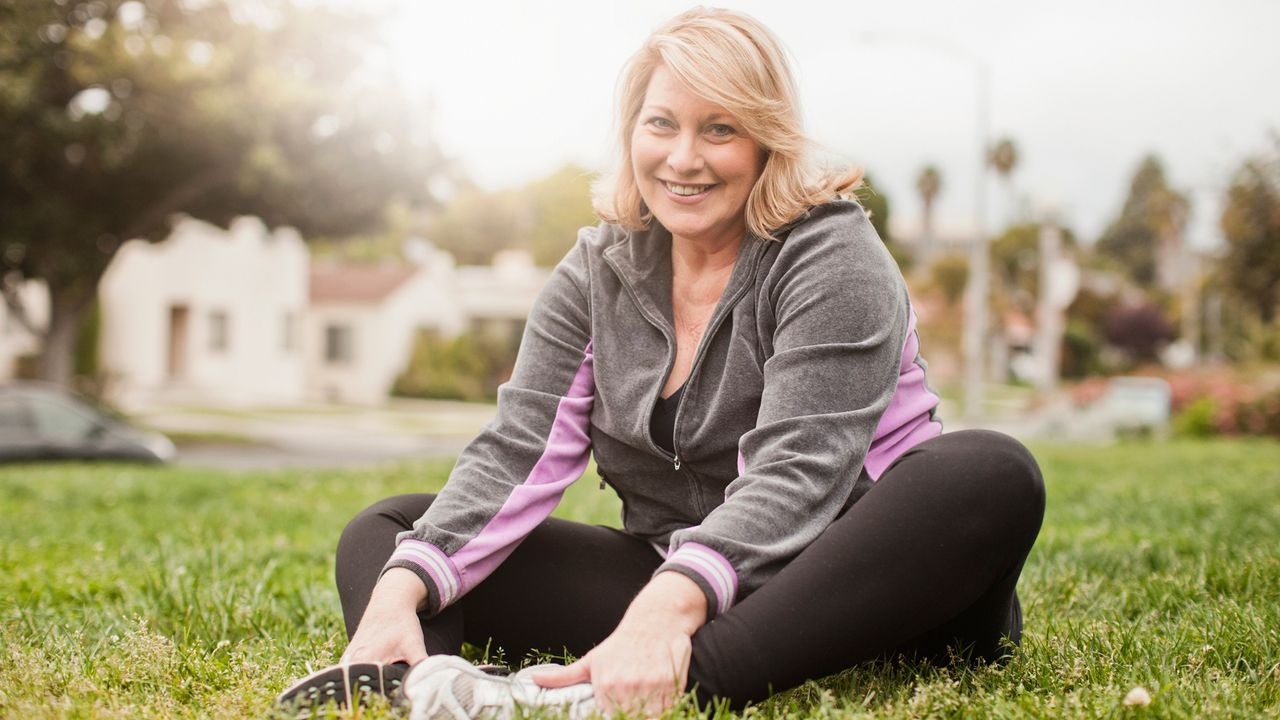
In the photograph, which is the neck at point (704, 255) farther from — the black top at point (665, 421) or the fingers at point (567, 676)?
the fingers at point (567, 676)

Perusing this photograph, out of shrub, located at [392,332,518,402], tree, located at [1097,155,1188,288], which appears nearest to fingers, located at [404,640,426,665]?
shrub, located at [392,332,518,402]

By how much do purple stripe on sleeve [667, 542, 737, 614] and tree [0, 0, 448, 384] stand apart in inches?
599

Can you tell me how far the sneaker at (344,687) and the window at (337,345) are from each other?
34672 millimetres

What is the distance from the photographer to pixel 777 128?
2324mm

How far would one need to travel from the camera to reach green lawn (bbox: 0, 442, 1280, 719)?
6.39ft

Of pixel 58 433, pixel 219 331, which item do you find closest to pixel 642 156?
pixel 58 433

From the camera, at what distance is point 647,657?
1786mm

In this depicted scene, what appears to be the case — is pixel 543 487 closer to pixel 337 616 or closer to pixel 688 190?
pixel 688 190

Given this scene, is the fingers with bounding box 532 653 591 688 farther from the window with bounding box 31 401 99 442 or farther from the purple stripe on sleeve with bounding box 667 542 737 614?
the window with bounding box 31 401 99 442

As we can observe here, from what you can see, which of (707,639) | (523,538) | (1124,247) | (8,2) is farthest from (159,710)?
(1124,247)

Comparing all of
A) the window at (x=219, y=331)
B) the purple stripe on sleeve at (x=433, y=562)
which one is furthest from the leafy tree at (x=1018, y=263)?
the purple stripe on sleeve at (x=433, y=562)

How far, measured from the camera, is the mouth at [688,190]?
240 centimetres

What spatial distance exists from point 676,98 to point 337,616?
1.61 m

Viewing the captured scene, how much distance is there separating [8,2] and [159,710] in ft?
51.6
